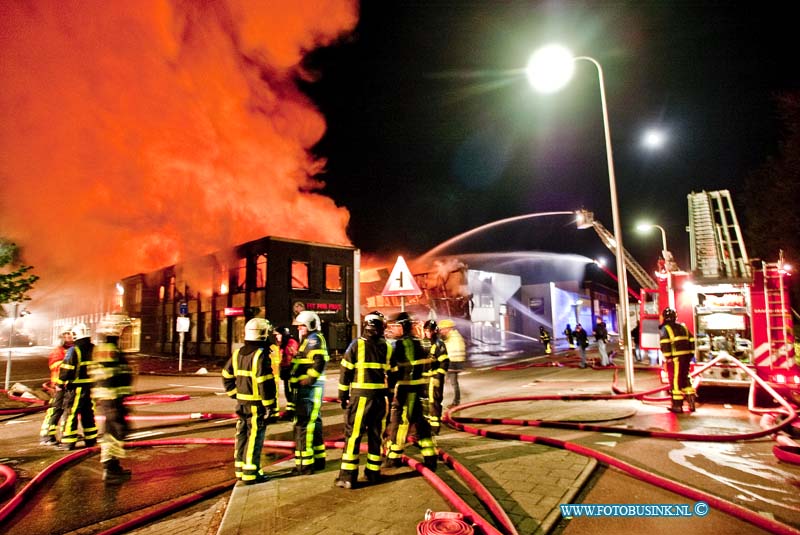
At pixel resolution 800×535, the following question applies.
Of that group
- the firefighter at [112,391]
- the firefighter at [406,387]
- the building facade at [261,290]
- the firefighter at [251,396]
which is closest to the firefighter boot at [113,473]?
the firefighter at [112,391]

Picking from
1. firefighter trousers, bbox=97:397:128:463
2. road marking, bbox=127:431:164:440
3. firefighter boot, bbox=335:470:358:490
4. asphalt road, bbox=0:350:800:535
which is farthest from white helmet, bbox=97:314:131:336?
firefighter boot, bbox=335:470:358:490

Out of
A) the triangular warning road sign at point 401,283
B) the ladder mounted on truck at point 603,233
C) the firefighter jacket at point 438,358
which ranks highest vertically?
the ladder mounted on truck at point 603,233

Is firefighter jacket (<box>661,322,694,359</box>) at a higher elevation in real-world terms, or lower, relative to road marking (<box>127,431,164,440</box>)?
higher

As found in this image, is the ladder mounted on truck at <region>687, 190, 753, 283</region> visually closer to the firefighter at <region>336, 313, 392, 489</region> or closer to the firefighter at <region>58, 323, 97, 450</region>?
the firefighter at <region>336, 313, 392, 489</region>

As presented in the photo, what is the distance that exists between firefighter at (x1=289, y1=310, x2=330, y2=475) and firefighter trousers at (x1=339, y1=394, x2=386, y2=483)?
1.93ft

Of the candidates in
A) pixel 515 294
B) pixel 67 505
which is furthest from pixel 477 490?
pixel 515 294

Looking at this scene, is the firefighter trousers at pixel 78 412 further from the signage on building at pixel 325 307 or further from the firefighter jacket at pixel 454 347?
the signage on building at pixel 325 307

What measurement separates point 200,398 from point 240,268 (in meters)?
15.8

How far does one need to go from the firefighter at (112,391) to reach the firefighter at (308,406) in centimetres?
207

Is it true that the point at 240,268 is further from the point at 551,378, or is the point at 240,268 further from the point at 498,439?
the point at 498,439

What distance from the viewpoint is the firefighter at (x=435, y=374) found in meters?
6.42

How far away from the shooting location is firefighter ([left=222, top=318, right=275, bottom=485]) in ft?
15.1

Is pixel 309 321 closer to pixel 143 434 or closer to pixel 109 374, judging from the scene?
pixel 109 374

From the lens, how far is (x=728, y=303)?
934 cm
